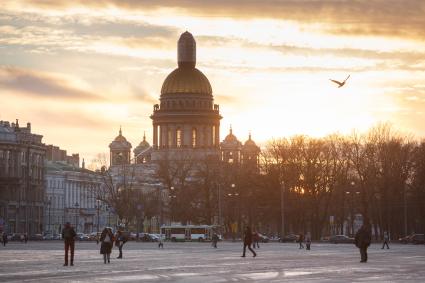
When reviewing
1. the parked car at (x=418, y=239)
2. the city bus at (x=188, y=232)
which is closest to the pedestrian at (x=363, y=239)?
the parked car at (x=418, y=239)

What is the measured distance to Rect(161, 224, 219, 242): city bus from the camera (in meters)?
149

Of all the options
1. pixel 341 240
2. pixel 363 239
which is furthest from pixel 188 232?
pixel 363 239

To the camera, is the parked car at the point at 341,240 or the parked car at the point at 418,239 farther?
the parked car at the point at 341,240

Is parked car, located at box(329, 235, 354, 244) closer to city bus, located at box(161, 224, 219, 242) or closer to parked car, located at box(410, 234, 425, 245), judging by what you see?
parked car, located at box(410, 234, 425, 245)

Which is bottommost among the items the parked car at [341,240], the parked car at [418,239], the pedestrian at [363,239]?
the pedestrian at [363,239]

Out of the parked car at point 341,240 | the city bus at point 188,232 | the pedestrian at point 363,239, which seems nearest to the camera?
the pedestrian at point 363,239

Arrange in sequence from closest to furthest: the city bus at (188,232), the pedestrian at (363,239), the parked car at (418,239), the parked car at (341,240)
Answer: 1. the pedestrian at (363,239)
2. the parked car at (418,239)
3. the parked car at (341,240)
4. the city bus at (188,232)

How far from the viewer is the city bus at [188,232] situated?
149125 mm

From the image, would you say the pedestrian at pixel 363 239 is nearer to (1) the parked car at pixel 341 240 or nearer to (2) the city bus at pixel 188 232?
(1) the parked car at pixel 341 240

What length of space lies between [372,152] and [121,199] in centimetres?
4072

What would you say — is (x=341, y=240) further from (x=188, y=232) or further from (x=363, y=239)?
(x=363, y=239)

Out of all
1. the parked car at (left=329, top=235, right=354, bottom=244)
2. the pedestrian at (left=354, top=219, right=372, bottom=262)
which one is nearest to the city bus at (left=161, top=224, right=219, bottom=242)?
the parked car at (left=329, top=235, right=354, bottom=244)

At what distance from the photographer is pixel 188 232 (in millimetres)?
152750

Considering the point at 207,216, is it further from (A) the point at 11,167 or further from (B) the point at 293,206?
(A) the point at 11,167
